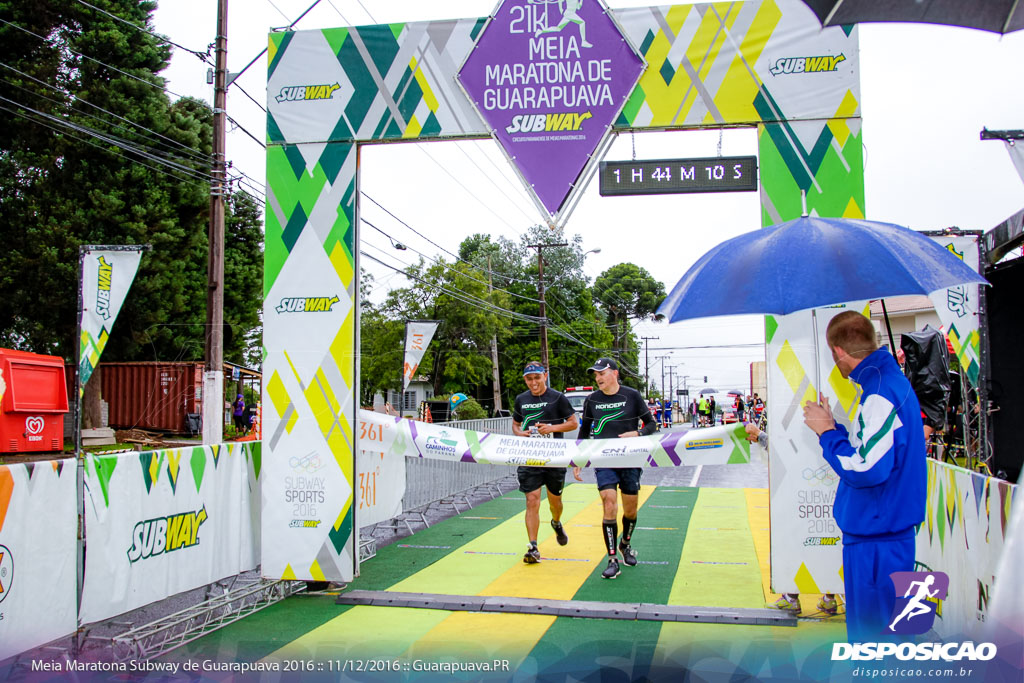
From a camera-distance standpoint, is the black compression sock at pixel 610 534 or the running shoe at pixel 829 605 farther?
the black compression sock at pixel 610 534

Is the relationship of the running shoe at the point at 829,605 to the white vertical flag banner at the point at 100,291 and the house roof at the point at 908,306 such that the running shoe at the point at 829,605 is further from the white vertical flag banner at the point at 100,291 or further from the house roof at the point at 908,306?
the house roof at the point at 908,306

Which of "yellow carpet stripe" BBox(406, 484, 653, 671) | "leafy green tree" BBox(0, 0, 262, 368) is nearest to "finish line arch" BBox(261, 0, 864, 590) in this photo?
"yellow carpet stripe" BBox(406, 484, 653, 671)

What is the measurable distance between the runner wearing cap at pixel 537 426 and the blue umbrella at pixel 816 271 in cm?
405

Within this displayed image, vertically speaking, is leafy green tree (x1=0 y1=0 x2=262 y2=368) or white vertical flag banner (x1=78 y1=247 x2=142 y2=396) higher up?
leafy green tree (x1=0 y1=0 x2=262 y2=368)

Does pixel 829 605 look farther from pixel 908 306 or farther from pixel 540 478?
pixel 908 306

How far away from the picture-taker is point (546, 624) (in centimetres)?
570

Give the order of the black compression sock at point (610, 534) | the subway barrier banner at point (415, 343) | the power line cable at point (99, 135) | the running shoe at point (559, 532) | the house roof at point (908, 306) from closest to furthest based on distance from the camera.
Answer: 1. the black compression sock at point (610, 534)
2. the running shoe at point (559, 532)
3. the subway barrier banner at point (415, 343)
4. the power line cable at point (99, 135)
5. the house roof at point (908, 306)

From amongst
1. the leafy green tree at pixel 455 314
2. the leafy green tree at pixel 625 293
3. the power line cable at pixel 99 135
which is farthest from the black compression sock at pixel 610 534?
the leafy green tree at pixel 625 293

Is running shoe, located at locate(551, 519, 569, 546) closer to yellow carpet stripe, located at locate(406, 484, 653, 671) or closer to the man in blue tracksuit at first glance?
yellow carpet stripe, located at locate(406, 484, 653, 671)

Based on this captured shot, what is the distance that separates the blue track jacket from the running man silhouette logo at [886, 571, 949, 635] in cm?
19

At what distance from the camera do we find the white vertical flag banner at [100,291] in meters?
5.40

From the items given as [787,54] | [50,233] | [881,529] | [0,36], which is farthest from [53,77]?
[881,529]

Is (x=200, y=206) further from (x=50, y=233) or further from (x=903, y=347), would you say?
(x=903, y=347)

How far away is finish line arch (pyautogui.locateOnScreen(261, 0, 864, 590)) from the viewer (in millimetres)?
6375
